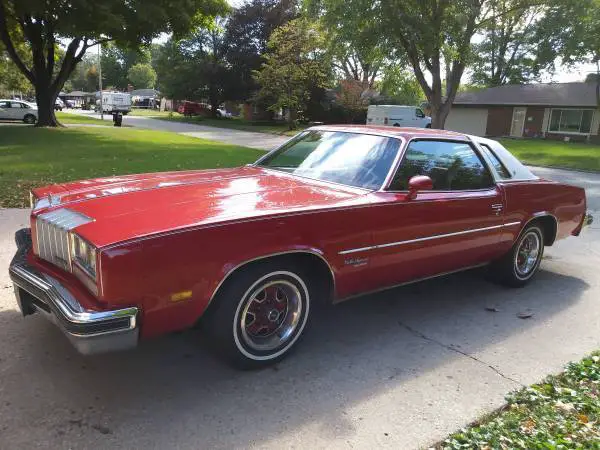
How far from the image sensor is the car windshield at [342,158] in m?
4.02

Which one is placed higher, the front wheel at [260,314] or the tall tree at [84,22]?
the tall tree at [84,22]

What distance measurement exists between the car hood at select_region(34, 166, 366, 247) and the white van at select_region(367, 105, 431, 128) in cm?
3037

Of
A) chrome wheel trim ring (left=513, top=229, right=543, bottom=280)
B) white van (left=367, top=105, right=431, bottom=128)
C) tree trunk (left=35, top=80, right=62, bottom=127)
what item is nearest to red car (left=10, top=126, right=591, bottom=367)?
chrome wheel trim ring (left=513, top=229, right=543, bottom=280)

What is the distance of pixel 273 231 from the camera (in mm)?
3121

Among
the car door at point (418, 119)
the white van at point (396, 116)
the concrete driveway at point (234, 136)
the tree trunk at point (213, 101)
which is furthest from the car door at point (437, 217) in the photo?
the tree trunk at point (213, 101)

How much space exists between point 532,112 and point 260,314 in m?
39.6

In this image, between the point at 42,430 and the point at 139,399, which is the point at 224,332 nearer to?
the point at 139,399

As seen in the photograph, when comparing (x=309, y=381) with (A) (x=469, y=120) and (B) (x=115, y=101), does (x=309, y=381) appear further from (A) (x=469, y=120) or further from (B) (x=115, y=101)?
(B) (x=115, y=101)

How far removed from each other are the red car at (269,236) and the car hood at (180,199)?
0.01 metres

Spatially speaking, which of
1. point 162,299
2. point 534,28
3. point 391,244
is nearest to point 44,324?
point 162,299

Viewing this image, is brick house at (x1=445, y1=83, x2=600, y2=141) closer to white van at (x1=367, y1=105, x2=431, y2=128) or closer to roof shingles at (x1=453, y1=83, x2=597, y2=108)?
roof shingles at (x1=453, y1=83, x2=597, y2=108)

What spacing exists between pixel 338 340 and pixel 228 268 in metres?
1.28

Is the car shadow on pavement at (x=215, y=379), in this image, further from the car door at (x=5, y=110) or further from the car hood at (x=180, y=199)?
the car door at (x=5, y=110)

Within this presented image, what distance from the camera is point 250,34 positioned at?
152 ft
